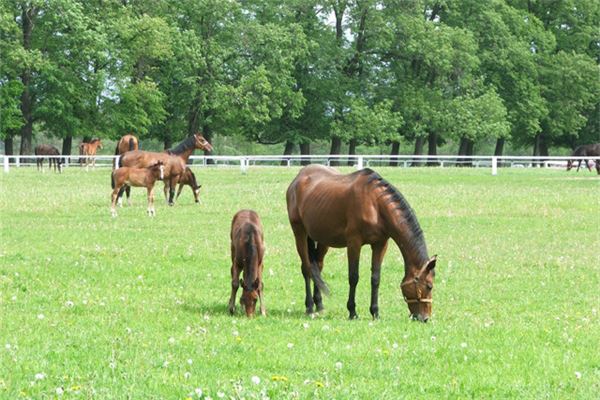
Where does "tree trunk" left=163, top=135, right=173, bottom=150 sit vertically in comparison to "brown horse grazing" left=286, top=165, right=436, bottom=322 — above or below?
above

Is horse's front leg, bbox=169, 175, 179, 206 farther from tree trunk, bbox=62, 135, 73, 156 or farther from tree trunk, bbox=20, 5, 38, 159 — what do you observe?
tree trunk, bbox=62, 135, 73, 156

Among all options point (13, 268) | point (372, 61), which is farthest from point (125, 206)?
point (372, 61)

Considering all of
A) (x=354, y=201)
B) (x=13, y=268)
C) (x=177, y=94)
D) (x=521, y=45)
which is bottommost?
(x=13, y=268)

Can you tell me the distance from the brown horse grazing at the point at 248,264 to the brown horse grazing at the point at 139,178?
1304cm

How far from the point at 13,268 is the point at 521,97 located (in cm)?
5825

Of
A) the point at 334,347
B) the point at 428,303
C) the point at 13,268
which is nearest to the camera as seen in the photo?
the point at 334,347

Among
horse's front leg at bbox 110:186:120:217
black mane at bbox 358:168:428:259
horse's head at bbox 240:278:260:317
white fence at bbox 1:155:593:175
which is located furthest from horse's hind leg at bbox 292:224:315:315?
white fence at bbox 1:155:593:175

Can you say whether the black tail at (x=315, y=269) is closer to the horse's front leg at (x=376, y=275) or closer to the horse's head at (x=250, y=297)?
the horse's front leg at (x=376, y=275)

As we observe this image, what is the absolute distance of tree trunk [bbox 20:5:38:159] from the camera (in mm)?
54125

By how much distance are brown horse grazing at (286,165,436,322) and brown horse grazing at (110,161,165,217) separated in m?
12.6

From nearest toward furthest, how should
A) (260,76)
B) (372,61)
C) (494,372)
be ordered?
(494,372) < (260,76) < (372,61)

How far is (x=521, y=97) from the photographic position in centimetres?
6719

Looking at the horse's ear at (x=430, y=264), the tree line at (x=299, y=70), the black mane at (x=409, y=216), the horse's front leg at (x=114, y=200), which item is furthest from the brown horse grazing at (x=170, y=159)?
the tree line at (x=299, y=70)

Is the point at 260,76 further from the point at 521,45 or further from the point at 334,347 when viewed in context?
the point at 334,347
